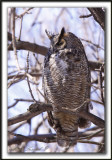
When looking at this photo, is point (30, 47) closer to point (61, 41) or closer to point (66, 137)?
point (61, 41)

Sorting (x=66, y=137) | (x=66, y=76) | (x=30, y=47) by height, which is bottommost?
(x=66, y=137)

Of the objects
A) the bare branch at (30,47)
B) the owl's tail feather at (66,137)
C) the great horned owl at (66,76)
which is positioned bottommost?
the owl's tail feather at (66,137)

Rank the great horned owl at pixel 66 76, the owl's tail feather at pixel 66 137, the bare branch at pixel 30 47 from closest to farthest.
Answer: the great horned owl at pixel 66 76, the owl's tail feather at pixel 66 137, the bare branch at pixel 30 47

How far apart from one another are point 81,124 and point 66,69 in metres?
0.66

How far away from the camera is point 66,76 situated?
9.70 feet

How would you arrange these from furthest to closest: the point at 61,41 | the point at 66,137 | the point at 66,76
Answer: the point at 66,137
the point at 61,41
the point at 66,76

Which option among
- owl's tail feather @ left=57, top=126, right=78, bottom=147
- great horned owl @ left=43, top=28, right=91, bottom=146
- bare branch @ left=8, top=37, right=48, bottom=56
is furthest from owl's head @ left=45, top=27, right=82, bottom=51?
owl's tail feather @ left=57, top=126, right=78, bottom=147

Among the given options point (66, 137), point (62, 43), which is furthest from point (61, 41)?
point (66, 137)

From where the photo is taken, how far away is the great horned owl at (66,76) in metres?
2.97

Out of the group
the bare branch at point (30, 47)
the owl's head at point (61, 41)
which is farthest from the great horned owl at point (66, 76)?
the bare branch at point (30, 47)

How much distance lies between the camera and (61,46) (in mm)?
3068

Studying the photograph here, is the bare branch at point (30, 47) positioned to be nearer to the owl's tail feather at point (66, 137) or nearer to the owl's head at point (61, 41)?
the owl's head at point (61, 41)

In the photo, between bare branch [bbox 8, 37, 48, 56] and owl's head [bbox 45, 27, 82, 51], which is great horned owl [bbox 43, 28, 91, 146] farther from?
bare branch [bbox 8, 37, 48, 56]

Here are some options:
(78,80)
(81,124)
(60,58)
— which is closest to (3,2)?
(60,58)
